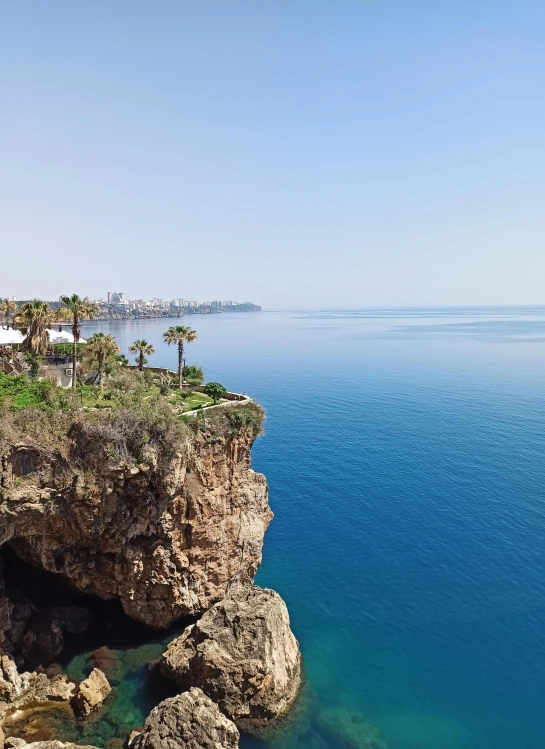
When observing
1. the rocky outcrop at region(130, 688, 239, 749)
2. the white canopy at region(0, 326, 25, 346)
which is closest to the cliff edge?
the rocky outcrop at region(130, 688, 239, 749)

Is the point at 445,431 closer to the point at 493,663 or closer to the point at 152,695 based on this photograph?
the point at 493,663

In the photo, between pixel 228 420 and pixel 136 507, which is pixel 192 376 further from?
pixel 136 507

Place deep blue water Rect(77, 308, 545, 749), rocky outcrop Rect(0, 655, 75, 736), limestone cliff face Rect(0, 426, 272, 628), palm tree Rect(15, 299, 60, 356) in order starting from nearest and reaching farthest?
rocky outcrop Rect(0, 655, 75, 736), deep blue water Rect(77, 308, 545, 749), limestone cliff face Rect(0, 426, 272, 628), palm tree Rect(15, 299, 60, 356)

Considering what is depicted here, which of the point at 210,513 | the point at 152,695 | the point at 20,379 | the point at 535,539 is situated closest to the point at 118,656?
the point at 152,695

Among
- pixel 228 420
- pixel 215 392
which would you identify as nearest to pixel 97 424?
pixel 228 420

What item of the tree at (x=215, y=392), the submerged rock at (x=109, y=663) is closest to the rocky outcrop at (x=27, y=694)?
the submerged rock at (x=109, y=663)

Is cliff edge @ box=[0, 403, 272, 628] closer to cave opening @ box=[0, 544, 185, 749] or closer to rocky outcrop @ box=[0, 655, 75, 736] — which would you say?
cave opening @ box=[0, 544, 185, 749]
